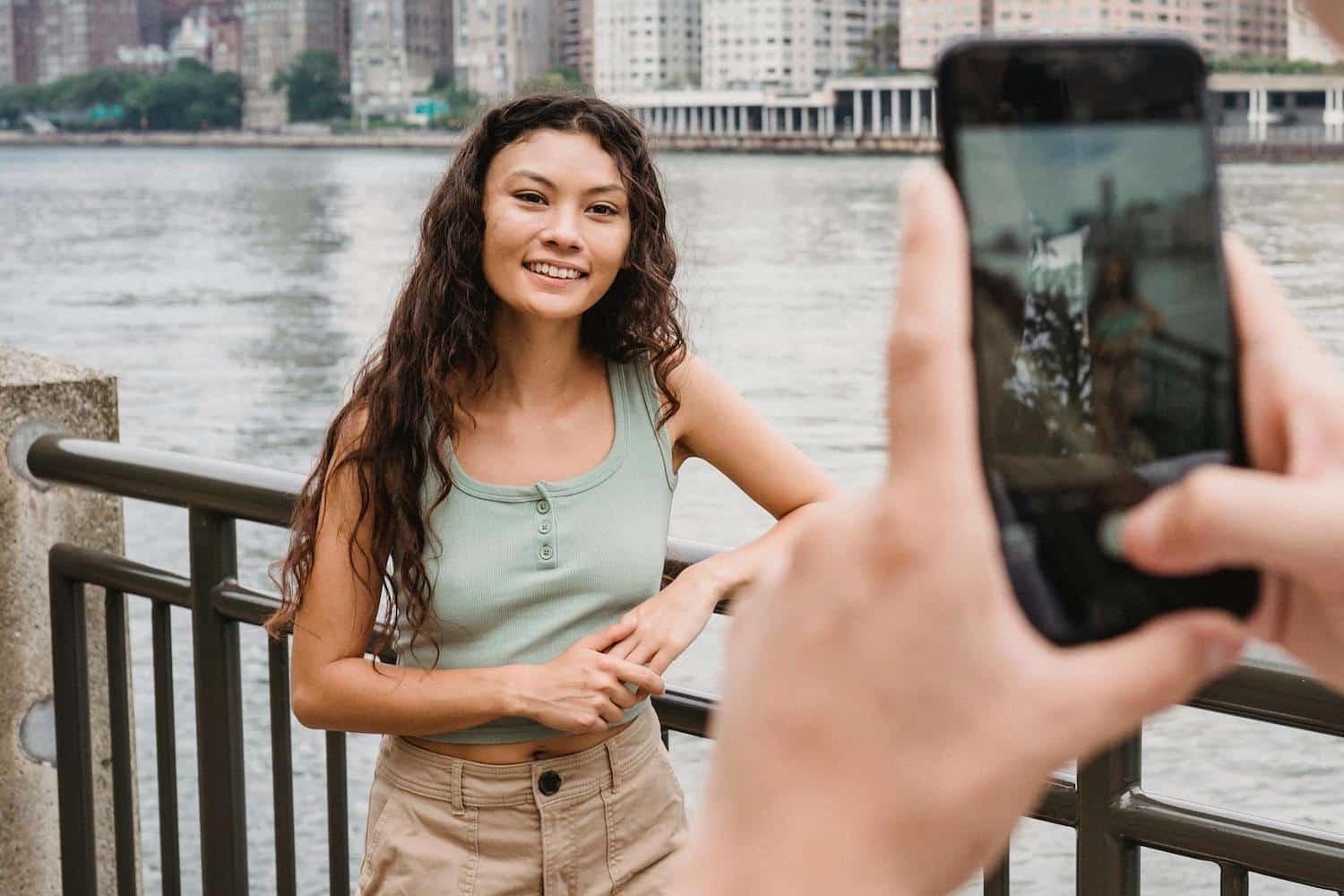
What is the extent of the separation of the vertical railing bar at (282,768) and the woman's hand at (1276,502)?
1.97 metres

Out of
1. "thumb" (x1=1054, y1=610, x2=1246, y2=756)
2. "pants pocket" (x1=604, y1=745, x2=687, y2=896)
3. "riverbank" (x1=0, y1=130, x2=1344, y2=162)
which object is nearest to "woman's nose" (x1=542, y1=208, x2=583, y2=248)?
"pants pocket" (x1=604, y1=745, x2=687, y2=896)

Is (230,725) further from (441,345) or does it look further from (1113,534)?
(1113,534)

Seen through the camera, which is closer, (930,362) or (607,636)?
(930,362)

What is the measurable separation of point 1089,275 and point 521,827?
153cm

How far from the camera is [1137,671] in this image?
0.45m

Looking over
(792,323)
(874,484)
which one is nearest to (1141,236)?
(874,484)

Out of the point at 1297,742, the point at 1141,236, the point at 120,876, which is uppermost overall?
the point at 1141,236

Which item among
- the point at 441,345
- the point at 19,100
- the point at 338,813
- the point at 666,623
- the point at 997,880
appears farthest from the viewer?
the point at 19,100

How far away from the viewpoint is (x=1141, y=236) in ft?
1.82

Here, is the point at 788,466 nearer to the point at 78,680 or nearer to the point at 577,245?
the point at 577,245

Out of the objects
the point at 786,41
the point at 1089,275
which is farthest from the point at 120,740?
the point at 786,41

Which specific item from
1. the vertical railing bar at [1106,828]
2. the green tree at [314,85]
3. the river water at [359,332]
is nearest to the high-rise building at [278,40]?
the green tree at [314,85]

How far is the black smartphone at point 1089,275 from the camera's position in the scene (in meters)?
0.51

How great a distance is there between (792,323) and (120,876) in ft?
110
